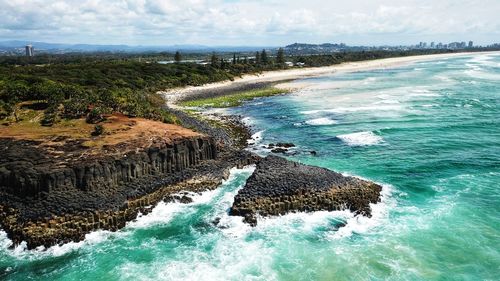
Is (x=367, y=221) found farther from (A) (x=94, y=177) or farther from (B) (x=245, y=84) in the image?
(B) (x=245, y=84)

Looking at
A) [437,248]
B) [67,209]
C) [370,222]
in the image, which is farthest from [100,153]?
[437,248]

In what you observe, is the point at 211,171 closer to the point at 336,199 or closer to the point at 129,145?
the point at 129,145

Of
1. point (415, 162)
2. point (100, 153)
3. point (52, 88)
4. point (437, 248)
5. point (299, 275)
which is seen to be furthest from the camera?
point (52, 88)

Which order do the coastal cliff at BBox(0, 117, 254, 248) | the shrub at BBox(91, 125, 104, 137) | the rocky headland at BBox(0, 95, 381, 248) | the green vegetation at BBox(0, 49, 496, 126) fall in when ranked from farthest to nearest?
the green vegetation at BBox(0, 49, 496, 126) < the shrub at BBox(91, 125, 104, 137) < the rocky headland at BBox(0, 95, 381, 248) < the coastal cliff at BBox(0, 117, 254, 248)

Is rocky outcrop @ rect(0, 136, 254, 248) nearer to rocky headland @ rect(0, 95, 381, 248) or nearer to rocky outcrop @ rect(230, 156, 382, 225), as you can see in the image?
rocky headland @ rect(0, 95, 381, 248)

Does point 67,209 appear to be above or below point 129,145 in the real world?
below

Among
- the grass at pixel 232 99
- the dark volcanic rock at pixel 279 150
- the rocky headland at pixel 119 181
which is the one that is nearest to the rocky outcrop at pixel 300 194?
the rocky headland at pixel 119 181

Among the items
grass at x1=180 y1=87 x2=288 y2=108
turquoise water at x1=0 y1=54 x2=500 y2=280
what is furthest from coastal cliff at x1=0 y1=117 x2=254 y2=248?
grass at x1=180 y1=87 x2=288 y2=108
